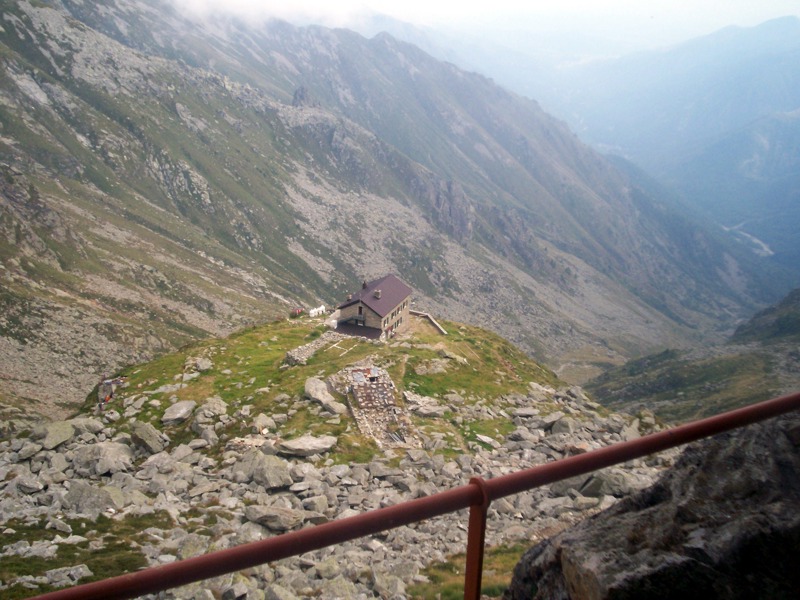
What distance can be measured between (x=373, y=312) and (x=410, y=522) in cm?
6058

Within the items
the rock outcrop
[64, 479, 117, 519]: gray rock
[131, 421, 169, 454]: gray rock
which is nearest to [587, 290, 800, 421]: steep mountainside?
the rock outcrop

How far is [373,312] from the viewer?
65250mm

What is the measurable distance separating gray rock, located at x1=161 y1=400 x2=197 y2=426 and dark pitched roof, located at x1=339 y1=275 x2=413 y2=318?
31.5 meters

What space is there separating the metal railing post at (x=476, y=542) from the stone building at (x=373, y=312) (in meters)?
57.6

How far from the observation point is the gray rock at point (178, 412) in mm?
35125

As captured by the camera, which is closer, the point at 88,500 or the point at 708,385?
the point at 88,500

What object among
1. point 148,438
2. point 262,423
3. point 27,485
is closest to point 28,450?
point 27,485

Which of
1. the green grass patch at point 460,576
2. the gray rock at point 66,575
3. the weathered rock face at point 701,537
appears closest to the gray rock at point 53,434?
the gray rock at point 66,575

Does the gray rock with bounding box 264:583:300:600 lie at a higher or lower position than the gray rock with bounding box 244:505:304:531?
higher

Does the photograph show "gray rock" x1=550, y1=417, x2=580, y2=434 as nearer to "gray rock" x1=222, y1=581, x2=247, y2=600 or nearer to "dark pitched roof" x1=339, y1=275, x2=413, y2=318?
"gray rock" x1=222, y1=581, x2=247, y2=600

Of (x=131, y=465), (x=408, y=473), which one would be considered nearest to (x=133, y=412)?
(x=131, y=465)

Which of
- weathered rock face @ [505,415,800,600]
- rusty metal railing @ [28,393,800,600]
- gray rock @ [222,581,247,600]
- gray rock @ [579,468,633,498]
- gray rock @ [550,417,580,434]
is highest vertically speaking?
rusty metal railing @ [28,393,800,600]

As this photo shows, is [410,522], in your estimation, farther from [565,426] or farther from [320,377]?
[320,377]

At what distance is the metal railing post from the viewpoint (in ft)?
16.7
